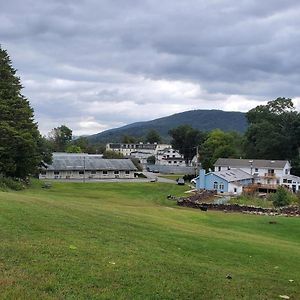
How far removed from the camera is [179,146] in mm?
162250

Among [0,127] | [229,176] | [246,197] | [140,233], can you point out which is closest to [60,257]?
[140,233]

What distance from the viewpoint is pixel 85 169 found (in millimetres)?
94000

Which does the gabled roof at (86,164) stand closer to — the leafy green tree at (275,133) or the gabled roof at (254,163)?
the gabled roof at (254,163)

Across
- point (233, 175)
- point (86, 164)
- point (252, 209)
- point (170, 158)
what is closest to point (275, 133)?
point (233, 175)

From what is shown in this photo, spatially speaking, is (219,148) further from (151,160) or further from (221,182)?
(151,160)

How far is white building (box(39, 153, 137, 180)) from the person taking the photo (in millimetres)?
92500

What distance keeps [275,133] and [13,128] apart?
6354cm

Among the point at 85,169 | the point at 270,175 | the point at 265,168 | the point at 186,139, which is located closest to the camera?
the point at 270,175

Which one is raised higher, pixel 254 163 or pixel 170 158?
pixel 170 158

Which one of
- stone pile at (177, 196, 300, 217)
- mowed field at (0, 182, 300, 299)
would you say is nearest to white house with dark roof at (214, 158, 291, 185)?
stone pile at (177, 196, 300, 217)

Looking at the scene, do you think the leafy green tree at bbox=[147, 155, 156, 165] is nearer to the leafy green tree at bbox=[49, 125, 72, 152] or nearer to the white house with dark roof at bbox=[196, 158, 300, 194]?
the leafy green tree at bbox=[49, 125, 72, 152]

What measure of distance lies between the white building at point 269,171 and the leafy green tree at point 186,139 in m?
63.8

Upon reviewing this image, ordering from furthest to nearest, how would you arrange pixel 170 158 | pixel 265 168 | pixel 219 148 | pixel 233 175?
pixel 170 158 < pixel 219 148 < pixel 265 168 < pixel 233 175

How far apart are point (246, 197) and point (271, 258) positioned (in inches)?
1929
